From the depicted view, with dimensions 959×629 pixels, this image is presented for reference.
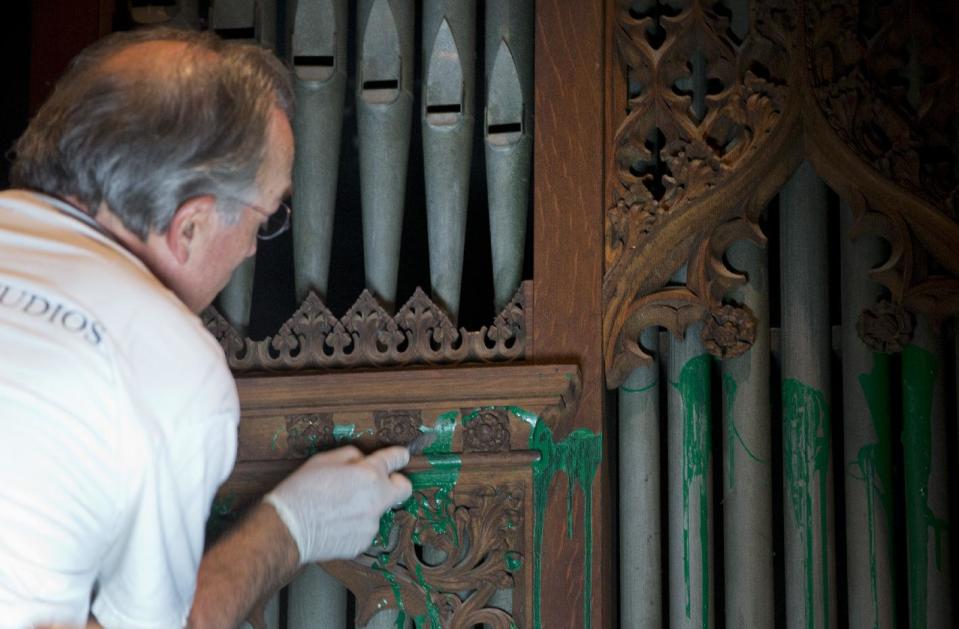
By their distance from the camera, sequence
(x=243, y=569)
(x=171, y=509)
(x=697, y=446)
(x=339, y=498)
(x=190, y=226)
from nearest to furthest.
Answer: (x=171, y=509)
(x=190, y=226)
(x=243, y=569)
(x=339, y=498)
(x=697, y=446)

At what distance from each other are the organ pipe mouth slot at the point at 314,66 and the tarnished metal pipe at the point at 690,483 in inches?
33.6

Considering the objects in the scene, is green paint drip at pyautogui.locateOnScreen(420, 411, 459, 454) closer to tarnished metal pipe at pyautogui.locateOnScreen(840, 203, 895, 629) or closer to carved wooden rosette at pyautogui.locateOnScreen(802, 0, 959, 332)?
tarnished metal pipe at pyautogui.locateOnScreen(840, 203, 895, 629)

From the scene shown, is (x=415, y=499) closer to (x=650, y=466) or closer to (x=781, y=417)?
(x=650, y=466)

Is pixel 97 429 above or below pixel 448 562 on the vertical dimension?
above

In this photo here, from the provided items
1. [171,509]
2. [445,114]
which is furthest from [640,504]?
[171,509]

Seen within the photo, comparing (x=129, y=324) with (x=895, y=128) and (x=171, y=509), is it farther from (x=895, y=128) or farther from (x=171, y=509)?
(x=895, y=128)

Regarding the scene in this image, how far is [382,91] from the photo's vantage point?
11.2 feet

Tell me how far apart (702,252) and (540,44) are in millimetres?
540

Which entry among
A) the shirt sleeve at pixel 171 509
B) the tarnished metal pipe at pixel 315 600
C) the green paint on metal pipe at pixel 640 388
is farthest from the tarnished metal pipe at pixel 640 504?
the shirt sleeve at pixel 171 509

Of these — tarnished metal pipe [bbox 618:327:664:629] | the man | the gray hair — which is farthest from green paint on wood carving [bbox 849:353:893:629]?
the gray hair

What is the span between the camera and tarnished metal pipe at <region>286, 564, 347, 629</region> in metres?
3.24

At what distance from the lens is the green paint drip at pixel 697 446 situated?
10.5 feet

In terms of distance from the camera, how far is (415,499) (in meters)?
3.16

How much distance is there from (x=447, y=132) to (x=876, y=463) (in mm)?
1082
